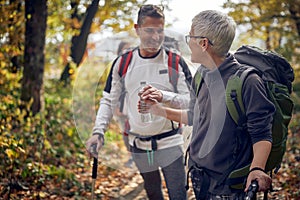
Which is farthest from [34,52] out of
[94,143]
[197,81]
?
[197,81]

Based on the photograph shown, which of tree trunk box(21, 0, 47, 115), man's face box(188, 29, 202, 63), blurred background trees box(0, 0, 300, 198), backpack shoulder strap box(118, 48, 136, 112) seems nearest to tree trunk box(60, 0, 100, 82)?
blurred background trees box(0, 0, 300, 198)

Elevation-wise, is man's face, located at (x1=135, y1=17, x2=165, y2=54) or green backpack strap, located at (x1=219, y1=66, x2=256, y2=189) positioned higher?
man's face, located at (x1=135, y1=17, x2=165, y2=54)

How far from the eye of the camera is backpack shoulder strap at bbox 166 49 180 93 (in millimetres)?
3980

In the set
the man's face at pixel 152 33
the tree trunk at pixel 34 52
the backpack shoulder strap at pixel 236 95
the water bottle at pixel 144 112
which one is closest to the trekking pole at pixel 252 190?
the backpack shoulder strap at pixel 236 95

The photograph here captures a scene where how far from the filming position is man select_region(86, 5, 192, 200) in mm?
4031

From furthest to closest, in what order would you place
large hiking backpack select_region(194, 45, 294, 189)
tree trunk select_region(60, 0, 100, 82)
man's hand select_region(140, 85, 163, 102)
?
tree trunk select_region(60, 0, 100, 82) → man's hand select_region(140, 85, 163, 102) → large hiking backpack select_region(194, 45, 294, 189)

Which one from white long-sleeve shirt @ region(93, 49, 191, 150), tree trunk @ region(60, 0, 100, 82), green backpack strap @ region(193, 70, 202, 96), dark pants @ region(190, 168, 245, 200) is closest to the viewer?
dark pants @ region(190, 168, 245, 200)

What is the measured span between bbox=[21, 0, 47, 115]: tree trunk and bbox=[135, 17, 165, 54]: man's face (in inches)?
183

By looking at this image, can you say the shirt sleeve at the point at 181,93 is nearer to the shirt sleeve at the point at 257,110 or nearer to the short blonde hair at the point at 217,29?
the short blonde hair at the point at 217,29

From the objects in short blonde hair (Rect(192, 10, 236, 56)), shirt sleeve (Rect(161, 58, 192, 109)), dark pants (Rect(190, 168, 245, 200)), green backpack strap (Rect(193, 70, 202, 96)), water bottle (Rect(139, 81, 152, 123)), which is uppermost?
short blonde hair (Rect(192, 10, 236, 56))

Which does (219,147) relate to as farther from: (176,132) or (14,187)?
(14,187)

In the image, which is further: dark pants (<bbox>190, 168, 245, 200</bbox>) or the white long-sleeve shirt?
the white long-sleeve shirt

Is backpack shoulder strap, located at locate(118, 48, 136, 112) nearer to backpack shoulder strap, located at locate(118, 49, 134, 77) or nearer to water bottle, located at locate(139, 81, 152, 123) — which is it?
backpack shoulder strap, located at locate(118, 49, 134, 77)

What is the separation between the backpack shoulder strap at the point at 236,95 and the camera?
117 inches
